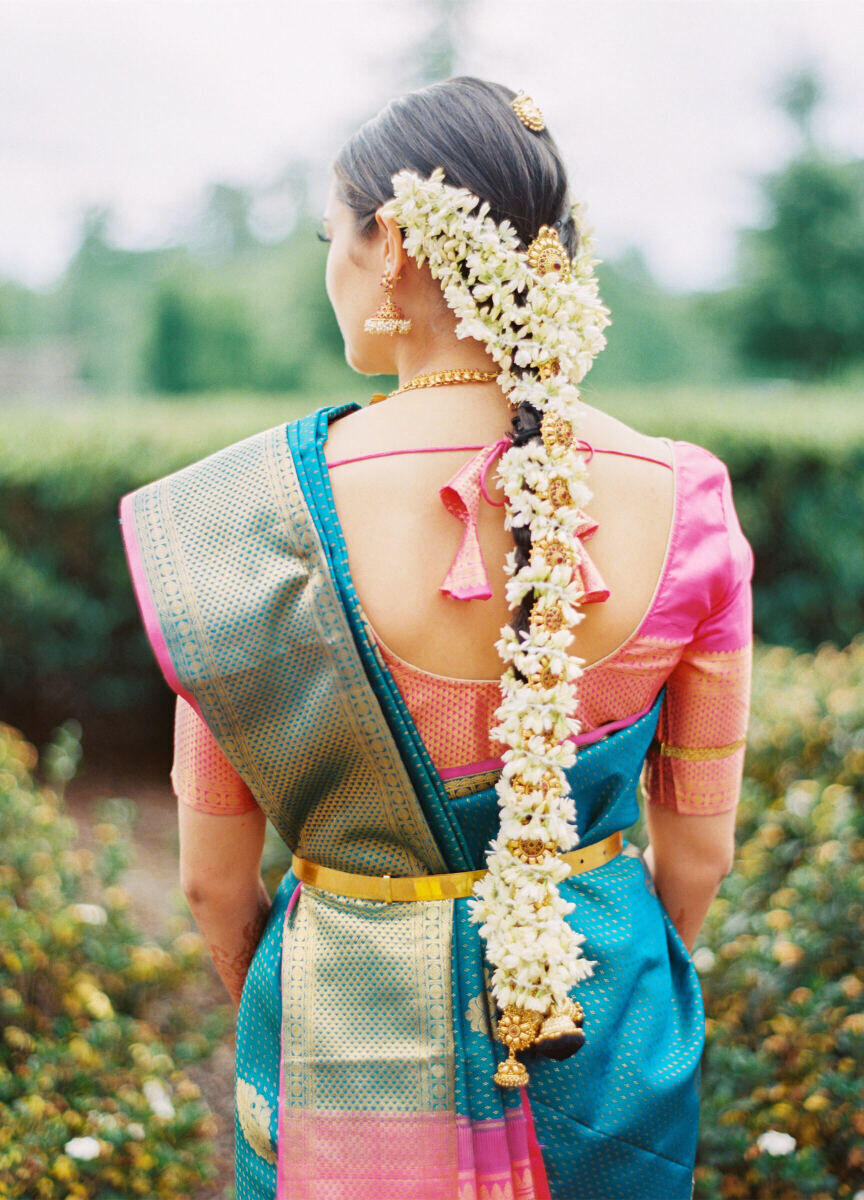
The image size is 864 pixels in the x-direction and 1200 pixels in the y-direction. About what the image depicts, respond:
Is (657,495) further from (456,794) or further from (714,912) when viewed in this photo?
(714,912)

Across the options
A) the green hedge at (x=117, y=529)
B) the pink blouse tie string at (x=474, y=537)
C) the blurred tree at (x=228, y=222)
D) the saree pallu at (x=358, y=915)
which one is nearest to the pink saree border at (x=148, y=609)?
the saree pallu at (x=358, y=915)

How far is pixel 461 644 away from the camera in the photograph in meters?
1.24

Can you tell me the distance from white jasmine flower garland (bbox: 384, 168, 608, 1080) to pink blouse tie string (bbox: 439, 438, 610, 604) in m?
0.02

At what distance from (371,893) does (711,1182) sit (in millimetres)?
1523

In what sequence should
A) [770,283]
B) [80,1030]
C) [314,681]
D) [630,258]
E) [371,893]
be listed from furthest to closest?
[630,258] < [770,283] < [80,1030] < [371,893] < [314,681]

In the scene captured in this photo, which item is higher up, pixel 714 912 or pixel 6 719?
pixel 714 912

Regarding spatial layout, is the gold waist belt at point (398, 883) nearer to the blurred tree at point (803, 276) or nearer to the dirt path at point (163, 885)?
the dirt path at point (163, 885)

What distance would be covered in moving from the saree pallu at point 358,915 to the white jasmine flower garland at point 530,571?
0.20 ft

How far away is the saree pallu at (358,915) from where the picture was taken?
3.98 feet

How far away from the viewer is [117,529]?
189 inches

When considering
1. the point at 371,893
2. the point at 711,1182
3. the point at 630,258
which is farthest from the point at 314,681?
the point at 630,258

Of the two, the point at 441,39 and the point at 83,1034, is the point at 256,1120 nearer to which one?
the point at 83,1034

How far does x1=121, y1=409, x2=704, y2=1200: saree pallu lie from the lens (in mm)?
1213

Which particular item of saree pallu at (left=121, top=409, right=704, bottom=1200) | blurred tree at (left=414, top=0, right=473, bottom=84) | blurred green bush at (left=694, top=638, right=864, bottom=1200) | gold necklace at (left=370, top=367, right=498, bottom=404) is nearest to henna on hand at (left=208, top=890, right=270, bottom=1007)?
saree pallu at (left=121, top=409, right=704, bottom=1200)
